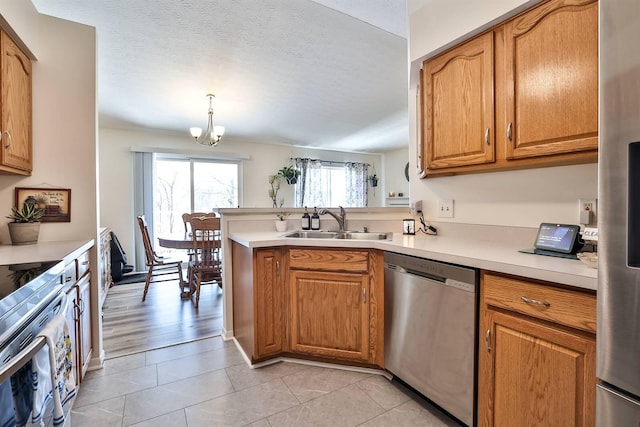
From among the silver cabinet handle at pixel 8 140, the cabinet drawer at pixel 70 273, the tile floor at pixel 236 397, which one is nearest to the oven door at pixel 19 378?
the cabinet drawer at pixel 70 273

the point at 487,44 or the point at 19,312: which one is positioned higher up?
the point at 487,44

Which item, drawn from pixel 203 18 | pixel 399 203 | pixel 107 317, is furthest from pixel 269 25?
pixel 399 203

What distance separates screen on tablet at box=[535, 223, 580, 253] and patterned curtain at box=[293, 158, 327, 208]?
5043mm

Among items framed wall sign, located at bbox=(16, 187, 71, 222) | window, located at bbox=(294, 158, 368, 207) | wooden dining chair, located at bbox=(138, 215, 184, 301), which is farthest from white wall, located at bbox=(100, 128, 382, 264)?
framed wall sign, located at bbox=(16, 187, 71, 222)

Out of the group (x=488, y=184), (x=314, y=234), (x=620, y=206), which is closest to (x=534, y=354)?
(x=620, y=206)

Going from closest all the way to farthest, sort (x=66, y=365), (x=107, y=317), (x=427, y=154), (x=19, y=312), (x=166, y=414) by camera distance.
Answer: (x=19, y=312) → (x=66, y=365) → (x=166, y=414) → (x=427, y=154) → (x=107, y=317)

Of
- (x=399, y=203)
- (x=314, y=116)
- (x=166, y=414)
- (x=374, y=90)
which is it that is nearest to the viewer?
(x=166, y=414)

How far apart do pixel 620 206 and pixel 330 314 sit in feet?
4.93

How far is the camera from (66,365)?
1.09 m

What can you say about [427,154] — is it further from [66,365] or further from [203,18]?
[66,365]

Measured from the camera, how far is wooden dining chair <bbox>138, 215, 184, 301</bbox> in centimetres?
346

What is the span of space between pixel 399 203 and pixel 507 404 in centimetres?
552

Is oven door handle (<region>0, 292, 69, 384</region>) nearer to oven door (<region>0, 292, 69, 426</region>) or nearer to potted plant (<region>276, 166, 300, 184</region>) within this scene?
oven door (<region>0, 292, 69, 426</region>)

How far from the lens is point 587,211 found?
1.37m
